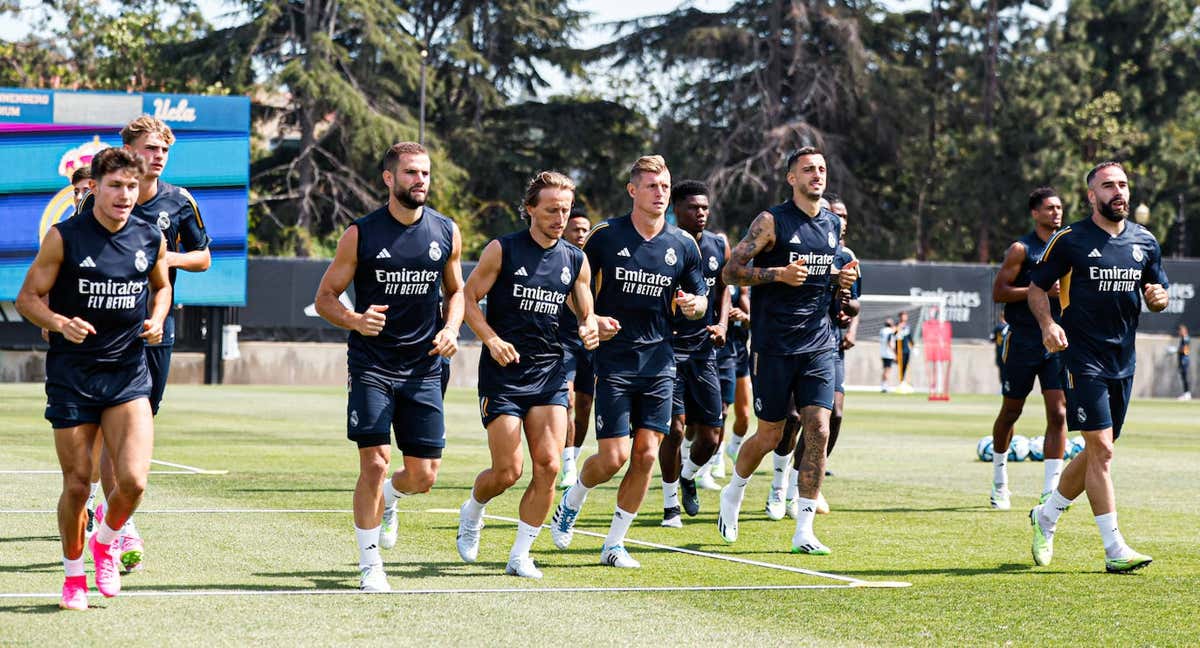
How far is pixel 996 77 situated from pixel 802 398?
51306mm

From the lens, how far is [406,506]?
12602 millimetres

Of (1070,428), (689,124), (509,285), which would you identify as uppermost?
(689,124)

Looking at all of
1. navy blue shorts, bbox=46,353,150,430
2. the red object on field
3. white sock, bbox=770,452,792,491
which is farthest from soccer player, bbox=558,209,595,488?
the red object on field

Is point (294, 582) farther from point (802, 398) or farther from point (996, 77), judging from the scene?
point (996, 77)

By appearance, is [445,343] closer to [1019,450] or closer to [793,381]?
[793,381]

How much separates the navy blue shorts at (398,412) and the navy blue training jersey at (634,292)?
1.33 m

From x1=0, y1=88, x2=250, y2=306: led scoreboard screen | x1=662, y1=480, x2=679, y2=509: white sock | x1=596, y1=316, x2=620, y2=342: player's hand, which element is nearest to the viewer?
x1=596, y1=316, x2=620, y2=342: player's hand

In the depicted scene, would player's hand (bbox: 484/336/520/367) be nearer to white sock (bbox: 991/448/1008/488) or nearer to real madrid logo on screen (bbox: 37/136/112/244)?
white sock (bbox: 991/448/1008/488)

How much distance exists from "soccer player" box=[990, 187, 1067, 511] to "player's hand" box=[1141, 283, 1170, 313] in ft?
8.21

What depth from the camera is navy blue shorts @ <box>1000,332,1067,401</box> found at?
12.9m

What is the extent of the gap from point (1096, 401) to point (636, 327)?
2658 mm

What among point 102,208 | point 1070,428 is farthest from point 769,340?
point 102,208

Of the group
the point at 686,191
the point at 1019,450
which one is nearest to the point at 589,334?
the point at 686,191

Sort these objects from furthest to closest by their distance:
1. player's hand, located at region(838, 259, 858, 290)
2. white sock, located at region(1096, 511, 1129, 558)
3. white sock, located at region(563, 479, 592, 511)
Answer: player's hand, located at region(838, 259, 858, 290) → white sock, located at region(563, 479, 592, 511) → white sock, located at region(1096, 511, 1129, 558)
